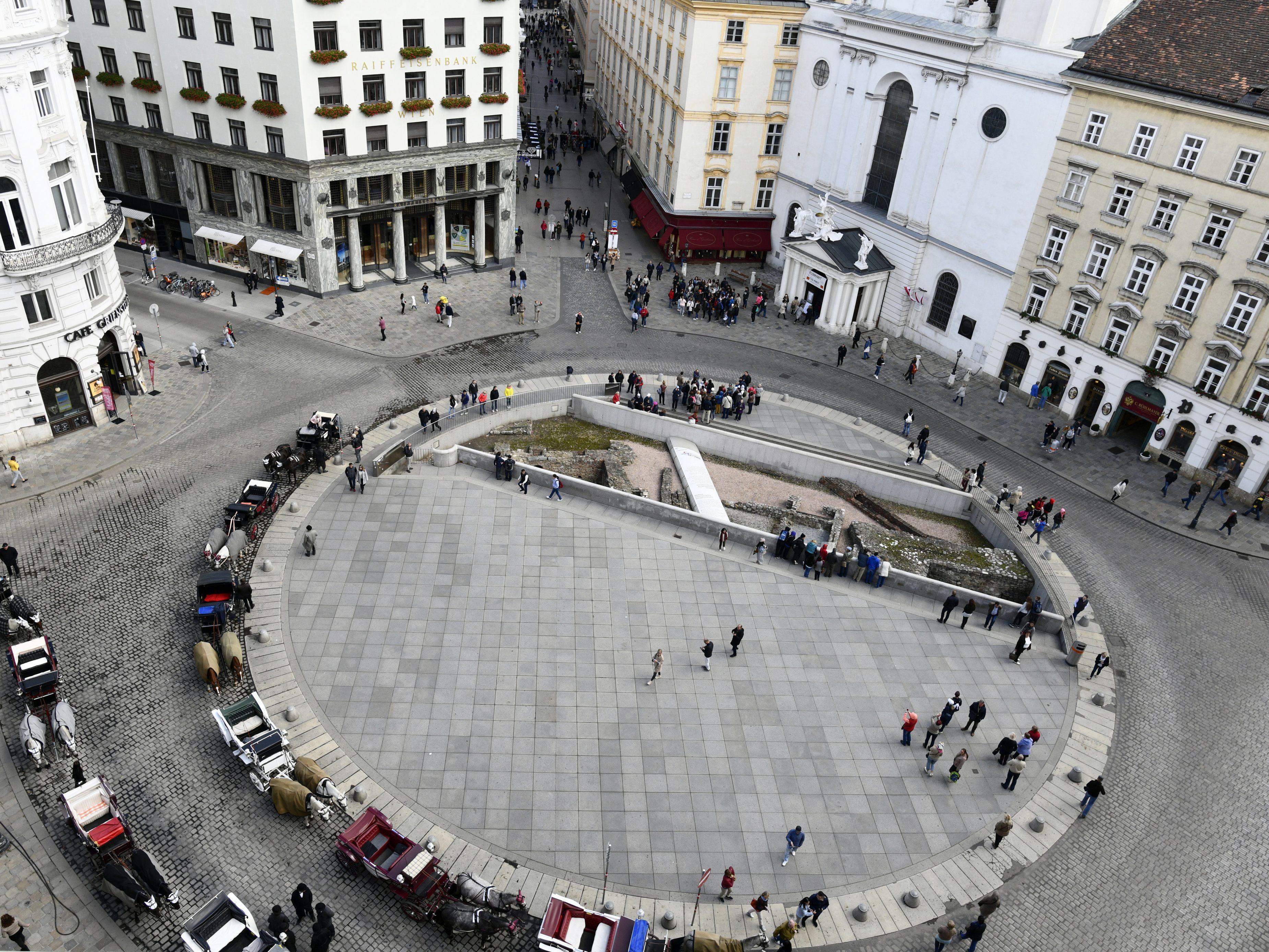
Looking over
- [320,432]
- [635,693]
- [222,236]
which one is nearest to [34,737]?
[635,693]

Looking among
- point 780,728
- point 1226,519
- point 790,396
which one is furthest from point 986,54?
point 780,728

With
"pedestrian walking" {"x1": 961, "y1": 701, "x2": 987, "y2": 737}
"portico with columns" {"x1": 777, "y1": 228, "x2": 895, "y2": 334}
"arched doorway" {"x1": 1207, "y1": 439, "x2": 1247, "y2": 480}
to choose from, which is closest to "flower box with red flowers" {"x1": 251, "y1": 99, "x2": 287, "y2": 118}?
"portico with columns" {"x1": 777, "y1": 228, "x2": 895, "y2": 334}

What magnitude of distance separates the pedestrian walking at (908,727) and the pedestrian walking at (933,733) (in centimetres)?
42

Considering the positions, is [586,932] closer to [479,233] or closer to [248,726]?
[248,726]

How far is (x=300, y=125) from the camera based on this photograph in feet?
167

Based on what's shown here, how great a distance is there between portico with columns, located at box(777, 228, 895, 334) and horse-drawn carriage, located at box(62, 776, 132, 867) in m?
48.0

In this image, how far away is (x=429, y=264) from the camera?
62.7m

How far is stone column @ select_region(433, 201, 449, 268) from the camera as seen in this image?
59.0 m

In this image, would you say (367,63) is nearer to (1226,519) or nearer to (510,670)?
(510,670)

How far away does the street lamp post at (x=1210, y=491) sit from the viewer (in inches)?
1623

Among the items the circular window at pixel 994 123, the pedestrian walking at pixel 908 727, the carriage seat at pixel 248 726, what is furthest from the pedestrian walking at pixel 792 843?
the circular window at pixel 994 123

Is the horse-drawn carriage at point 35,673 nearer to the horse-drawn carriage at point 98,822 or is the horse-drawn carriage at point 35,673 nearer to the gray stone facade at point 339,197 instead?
the horse-drawn carriage at point 98,822

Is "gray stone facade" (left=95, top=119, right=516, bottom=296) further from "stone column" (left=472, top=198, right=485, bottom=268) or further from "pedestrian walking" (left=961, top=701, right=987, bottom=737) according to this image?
"pedestrian walking" (left=961, top=701, right=987, bottom=737)

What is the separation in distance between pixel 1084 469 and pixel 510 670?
107ft
